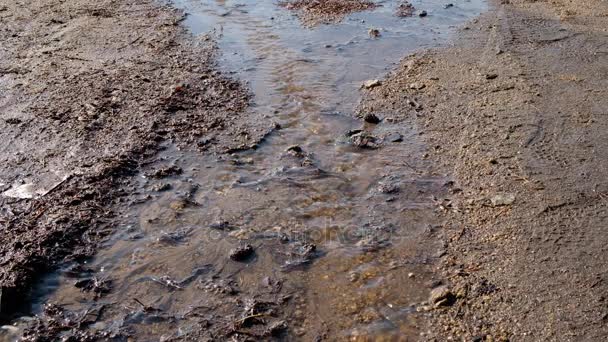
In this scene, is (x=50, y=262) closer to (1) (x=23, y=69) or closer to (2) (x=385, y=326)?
(2) (x=385, y=326)

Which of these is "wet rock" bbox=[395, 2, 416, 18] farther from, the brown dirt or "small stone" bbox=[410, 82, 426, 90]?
"small stone" bbox=[410, 82, 426, 90]

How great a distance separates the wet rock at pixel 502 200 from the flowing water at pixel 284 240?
1.48ft

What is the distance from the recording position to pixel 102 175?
4762mm

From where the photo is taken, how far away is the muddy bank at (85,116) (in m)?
4.17

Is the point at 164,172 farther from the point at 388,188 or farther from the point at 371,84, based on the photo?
the point at 371,84

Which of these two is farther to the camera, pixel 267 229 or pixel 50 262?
pixel 267 229

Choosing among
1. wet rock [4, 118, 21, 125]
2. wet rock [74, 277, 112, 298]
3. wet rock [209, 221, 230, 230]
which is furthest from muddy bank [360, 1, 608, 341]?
wet rock [4, 118, 21, 125]

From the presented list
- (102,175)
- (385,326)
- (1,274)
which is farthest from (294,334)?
(102,175)

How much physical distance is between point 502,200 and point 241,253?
2.10 m

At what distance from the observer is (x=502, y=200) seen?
442 centimetres

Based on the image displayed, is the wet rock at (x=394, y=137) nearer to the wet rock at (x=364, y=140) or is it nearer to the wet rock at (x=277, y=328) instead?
the wet rock at (x=364, y=140)

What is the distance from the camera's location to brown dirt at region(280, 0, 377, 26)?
8914mm

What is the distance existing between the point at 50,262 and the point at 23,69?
377 cm

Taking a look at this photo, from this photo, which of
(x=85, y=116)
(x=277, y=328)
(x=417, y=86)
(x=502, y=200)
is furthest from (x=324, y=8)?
(x=277, y=328)
